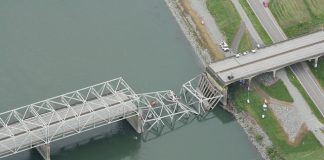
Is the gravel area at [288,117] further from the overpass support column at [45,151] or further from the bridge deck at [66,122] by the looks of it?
the overpass support column at [45,151]

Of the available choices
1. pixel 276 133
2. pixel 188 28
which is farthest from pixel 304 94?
pixel 188 28

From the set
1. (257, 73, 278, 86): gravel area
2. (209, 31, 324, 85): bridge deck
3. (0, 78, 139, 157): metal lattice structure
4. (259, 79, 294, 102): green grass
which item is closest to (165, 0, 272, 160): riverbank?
→ (209, 31, 324, 85): bridge deck

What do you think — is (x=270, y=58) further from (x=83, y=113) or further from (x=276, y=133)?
(x=83, y=113)

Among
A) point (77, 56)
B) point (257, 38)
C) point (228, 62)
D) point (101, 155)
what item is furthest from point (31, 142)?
point (257, 38)

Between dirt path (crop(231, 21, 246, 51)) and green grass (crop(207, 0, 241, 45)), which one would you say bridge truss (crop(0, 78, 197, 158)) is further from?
green grass (crop(207, 0, 241, 45))

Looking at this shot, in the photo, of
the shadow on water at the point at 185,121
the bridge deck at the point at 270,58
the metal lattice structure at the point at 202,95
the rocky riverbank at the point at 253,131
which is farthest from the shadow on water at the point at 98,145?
the bridge deck at the point at 270,58

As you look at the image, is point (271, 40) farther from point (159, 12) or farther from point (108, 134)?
point (108, 134)
